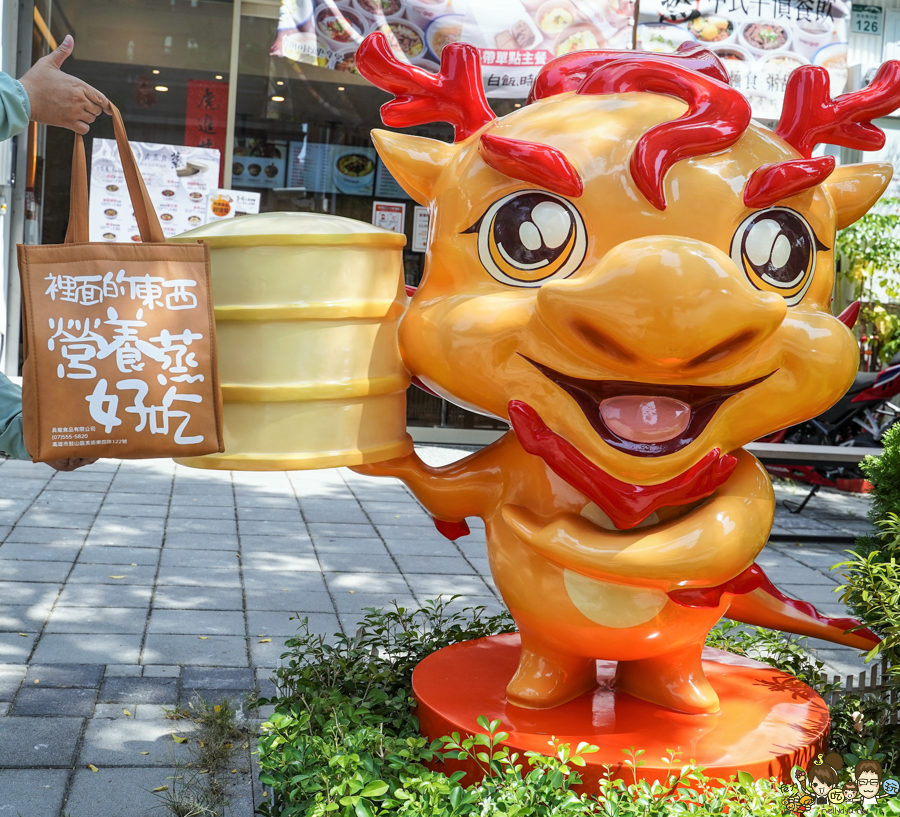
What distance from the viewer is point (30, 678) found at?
4098 mm

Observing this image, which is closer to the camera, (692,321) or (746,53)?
(692,321)

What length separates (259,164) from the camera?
9242 mm

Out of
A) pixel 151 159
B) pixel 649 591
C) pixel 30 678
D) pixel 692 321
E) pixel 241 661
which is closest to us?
pixel 692 321

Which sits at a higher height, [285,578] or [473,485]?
[473,485]

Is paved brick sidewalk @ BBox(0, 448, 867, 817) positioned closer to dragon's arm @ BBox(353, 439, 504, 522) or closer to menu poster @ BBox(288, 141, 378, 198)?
dragon's arm @ BBox(353, 439, 504, 522)

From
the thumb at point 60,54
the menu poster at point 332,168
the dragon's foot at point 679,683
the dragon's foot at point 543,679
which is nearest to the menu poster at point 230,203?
the menu poster at point 332,168

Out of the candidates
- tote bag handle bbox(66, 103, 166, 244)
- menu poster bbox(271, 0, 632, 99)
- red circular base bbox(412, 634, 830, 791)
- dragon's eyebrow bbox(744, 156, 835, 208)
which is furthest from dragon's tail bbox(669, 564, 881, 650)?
menu poster bbox(271, 0, 632, 99)

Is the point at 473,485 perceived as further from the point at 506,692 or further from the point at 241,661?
the point at 241,661

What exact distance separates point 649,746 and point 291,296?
141 cm

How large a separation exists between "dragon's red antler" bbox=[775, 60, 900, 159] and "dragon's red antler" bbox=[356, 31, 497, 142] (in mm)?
770

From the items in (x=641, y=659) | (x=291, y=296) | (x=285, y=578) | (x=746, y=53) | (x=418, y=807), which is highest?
(x=746, y=53)

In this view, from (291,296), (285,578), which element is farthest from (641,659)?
(285,578)

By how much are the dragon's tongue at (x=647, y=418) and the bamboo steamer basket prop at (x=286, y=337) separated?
61cm

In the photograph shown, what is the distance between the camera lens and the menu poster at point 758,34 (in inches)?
345
